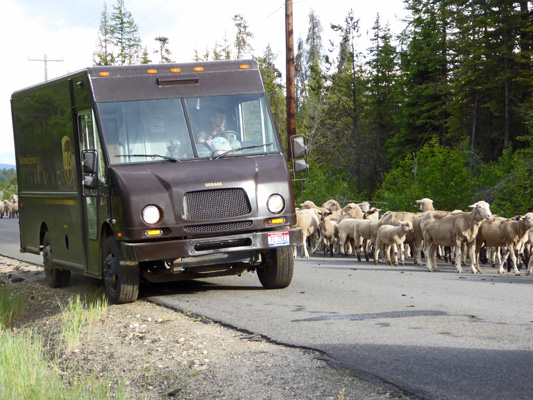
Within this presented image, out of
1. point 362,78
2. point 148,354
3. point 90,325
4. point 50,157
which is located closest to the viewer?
point 148,354

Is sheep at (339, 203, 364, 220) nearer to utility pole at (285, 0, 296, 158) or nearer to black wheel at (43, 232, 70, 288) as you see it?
utility pole at (285, 0, 296, 158)

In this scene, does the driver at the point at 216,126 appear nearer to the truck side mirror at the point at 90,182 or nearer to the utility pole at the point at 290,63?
the truck side mirror at the point at 90,182

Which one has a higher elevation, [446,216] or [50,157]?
[50,157]

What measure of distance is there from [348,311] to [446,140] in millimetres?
44324

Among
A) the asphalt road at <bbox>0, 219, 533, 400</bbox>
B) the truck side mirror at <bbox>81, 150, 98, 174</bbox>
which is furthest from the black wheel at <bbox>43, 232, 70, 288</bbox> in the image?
the truck side mirror at <bbox>81, 150, 98, 174</bbox>

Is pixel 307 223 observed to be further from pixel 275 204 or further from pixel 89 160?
pixel 89 160

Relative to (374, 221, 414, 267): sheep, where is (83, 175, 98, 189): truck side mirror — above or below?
above

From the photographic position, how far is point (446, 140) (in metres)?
53.0

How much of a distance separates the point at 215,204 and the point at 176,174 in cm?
69

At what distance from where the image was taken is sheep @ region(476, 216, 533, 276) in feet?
56.0

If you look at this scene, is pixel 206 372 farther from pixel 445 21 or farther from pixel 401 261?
pixel 445 21

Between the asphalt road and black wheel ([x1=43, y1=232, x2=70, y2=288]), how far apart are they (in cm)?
218

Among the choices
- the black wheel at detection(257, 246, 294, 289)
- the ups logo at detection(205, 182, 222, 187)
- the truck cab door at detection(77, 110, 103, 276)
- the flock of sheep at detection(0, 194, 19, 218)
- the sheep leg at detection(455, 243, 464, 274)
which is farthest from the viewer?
the flock of sheep at detection(0, 194, 19, 218)

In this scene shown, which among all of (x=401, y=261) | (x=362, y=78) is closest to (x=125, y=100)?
(x=401, y=261)
